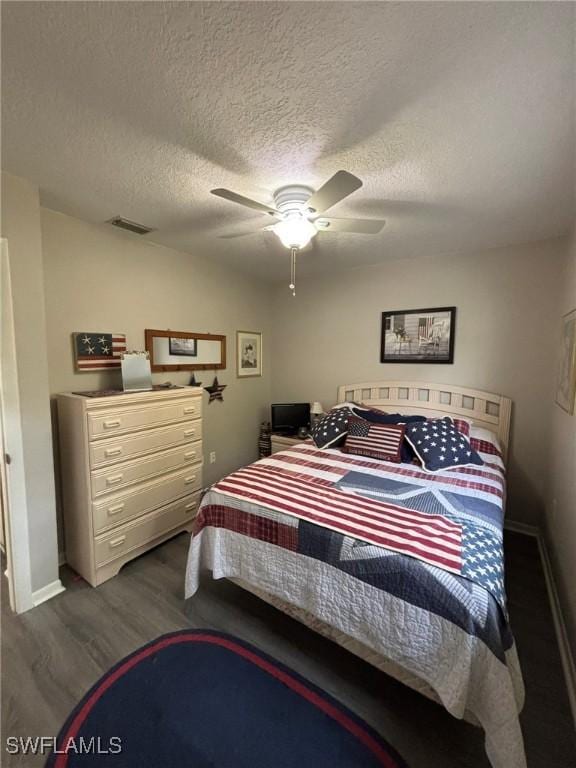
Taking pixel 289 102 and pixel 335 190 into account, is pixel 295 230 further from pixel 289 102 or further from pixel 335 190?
pixel 289 102

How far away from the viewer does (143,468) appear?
241 centimetres

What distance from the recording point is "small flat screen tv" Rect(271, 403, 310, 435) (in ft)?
12.6

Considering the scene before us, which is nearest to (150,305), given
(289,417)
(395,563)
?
(289,417)

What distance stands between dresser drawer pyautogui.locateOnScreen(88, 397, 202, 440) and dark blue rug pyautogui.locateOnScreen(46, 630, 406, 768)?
1.29m

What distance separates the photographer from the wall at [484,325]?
107 inches

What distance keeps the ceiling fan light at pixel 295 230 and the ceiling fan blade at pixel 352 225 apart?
0.11 meters

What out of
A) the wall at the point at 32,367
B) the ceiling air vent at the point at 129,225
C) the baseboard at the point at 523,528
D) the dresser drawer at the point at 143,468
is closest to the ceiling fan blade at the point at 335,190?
the ceiling air vent at the point at 129,225

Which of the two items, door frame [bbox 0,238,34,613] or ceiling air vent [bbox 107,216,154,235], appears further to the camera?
ceiling air vent [bbox 107,216,154,235]

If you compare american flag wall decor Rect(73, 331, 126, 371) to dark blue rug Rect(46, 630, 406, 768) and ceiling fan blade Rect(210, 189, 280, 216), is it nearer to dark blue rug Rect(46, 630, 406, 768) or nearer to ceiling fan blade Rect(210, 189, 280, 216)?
ceiling fan blade Rect(210, 189, 280, 216)

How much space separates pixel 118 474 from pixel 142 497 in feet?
0.96

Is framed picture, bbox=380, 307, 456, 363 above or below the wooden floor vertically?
above

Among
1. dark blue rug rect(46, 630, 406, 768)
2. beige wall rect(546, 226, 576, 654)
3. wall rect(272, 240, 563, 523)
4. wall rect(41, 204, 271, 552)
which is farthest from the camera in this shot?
wall rect(272, 240, 563, 523)

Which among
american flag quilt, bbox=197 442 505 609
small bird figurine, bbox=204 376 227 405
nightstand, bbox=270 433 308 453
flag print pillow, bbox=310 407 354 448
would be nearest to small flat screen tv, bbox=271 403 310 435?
nightstand, bbox=270 433 308 453

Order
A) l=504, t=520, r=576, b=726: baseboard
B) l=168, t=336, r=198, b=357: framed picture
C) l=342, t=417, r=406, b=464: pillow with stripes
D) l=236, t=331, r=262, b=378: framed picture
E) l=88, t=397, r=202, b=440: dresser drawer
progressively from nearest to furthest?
l=504, t=520, r=576, b=726: baseboard
l=88, t=397, r=202, b=440: dresser drawer
l=342, t=417, r=406, b=464: pillow with stripes
l=168, t=336, r=198, b=357: framed picture
l=236, t=331, r=262, b=378: framed picture
